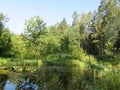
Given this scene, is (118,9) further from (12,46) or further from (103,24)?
(12,46)

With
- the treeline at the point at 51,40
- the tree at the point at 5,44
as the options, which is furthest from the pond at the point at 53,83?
the tree at the point at 5,44

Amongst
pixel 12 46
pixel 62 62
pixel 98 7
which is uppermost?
pixel 98 7

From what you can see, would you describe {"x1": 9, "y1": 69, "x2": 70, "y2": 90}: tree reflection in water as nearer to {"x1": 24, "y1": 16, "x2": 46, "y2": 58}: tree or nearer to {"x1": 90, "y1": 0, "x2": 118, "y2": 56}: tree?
{"x1": 24, "y1": 16, "x2": 46, "y2": 58}: tree

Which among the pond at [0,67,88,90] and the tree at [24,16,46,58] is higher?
the tree at [24,16,46,58]

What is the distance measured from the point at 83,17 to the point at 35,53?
3221 centimetres

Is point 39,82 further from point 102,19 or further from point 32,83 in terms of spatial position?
point 102,19

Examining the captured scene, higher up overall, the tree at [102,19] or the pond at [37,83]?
the tree at [102,19]

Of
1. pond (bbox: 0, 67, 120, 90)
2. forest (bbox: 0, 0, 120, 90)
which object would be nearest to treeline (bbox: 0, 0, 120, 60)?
forest (bbox: 0, 0, 120, 90)

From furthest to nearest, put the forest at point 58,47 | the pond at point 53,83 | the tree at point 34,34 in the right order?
the tree at point 34,34 → the forest at point 58,47 → the pond at point 53,83

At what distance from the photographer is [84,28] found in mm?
66688

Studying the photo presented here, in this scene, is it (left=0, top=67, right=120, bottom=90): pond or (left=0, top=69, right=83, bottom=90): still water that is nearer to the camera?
(left=0, top=67, right=120, bottom=90): pond

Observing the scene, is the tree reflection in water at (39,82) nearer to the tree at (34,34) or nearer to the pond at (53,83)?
the pond at (53,83)

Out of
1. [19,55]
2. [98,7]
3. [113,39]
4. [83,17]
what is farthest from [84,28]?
[19,55]

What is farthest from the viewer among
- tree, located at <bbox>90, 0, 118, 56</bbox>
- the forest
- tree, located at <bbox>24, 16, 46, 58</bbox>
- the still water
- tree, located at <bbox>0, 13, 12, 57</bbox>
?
tree, located at <bbox>90, 0, 118, 56</bbox>
